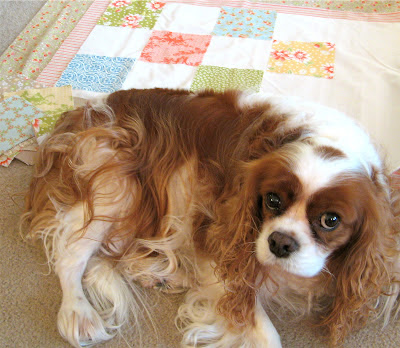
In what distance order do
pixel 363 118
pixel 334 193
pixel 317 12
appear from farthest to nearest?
pixel 317 12 → pixel 363 118 → pixel 334 193

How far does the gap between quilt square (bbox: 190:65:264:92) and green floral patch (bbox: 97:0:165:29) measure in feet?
1.90

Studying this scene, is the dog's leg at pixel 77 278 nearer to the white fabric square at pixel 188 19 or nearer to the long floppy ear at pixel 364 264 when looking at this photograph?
the long floppy ear at pixel 364 264

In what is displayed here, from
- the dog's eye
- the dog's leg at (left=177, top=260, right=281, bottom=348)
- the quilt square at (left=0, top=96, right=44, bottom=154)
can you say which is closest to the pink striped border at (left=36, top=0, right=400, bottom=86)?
the quilt square at (left=0, top=96, right=44, bottom=154)

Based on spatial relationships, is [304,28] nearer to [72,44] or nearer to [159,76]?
[159,76]

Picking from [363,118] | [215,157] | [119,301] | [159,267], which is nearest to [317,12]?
[363,118]

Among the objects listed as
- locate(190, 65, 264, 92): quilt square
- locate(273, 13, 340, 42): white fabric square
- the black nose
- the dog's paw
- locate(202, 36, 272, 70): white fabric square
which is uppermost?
the black nose

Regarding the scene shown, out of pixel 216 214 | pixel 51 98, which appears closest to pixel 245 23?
pixel 51 98

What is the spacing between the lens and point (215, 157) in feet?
5.72

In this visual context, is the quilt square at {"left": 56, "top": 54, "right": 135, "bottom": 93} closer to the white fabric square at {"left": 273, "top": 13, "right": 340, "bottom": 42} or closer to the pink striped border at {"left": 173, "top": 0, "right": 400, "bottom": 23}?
the pink striped border at {"left": 173, "top": 0, "right": 400, "bottom": 23}

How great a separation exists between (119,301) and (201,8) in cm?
201

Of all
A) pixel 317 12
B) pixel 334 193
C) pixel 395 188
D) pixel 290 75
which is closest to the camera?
pixel 334 193

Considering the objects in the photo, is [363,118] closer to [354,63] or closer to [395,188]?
[354,63]

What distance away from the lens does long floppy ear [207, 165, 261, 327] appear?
59.2 inches

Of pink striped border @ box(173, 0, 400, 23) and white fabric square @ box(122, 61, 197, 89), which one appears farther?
pink striped border @ box(173, 0, 400, 23)
